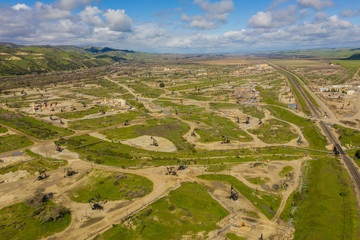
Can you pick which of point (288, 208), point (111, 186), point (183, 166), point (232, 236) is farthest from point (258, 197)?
point (111, 186)

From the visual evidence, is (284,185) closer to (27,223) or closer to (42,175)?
(27,223)

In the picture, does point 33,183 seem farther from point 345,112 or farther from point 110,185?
point 345,112

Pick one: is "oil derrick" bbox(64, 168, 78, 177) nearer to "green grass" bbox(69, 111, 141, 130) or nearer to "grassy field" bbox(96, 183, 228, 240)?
"grassy field" bbox(96, 183, 228, 240)

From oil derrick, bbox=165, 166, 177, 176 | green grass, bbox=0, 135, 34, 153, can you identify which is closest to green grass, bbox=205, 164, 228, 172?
oil derrick, bbox=165, 166, 177, 176

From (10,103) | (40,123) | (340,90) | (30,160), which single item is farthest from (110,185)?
(340,90)

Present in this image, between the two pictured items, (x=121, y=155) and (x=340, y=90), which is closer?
(x=121, y=155)

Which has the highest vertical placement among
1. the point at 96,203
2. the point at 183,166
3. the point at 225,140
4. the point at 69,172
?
the point at 69,172
